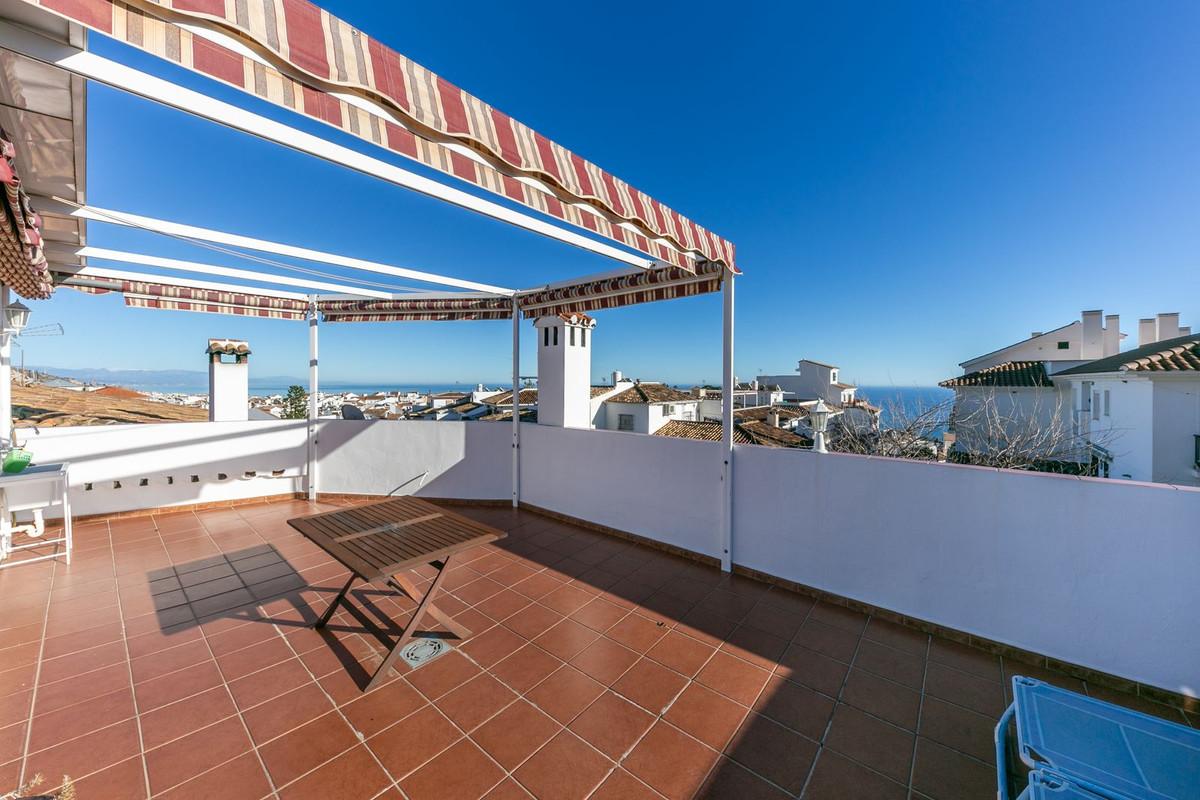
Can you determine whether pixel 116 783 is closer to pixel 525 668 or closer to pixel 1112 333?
pixel 525 668

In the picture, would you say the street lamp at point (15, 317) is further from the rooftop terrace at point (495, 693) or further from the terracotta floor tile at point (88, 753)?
the terracotta floor tile at point (88, 753)

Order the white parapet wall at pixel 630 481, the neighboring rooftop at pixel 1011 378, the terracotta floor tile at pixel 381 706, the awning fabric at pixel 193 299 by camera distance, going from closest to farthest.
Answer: the terracotta floor tile at pixel 381 706
the white parapet wall at pixel 630 481
the awning fabric at pixel 193 299
the neighboring rooftop at pixel 1011 378

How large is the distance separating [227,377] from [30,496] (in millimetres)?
2696


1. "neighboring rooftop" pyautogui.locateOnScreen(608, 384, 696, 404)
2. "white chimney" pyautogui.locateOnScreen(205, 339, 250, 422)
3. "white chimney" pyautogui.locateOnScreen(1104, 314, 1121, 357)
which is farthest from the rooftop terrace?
"white chimney" pyautogui.locateOnScreen(1104, 314, 1121, 357)

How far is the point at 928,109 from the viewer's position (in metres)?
8.04

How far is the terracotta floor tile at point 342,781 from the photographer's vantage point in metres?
1.96

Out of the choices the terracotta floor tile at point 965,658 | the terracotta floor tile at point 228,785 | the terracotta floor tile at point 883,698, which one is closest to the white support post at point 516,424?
the terracotta floor tile at point 228,785

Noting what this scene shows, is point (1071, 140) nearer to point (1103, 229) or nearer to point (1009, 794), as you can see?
point (1103, 229)

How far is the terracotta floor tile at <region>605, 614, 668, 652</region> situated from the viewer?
3.19 metres

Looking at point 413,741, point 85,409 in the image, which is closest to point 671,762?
point 413,741

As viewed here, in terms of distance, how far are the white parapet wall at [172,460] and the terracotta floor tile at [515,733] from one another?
626 centimetres

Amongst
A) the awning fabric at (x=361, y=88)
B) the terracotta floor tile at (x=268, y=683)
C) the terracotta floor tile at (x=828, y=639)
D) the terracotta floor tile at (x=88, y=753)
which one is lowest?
the terracotta floor tile at (x=828, y=639)

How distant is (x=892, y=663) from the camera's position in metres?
2.99

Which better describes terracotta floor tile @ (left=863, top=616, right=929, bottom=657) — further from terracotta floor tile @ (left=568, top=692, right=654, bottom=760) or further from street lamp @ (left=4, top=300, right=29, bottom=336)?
street lamp @ (left=4, top=300, right=29, bottom=336)
